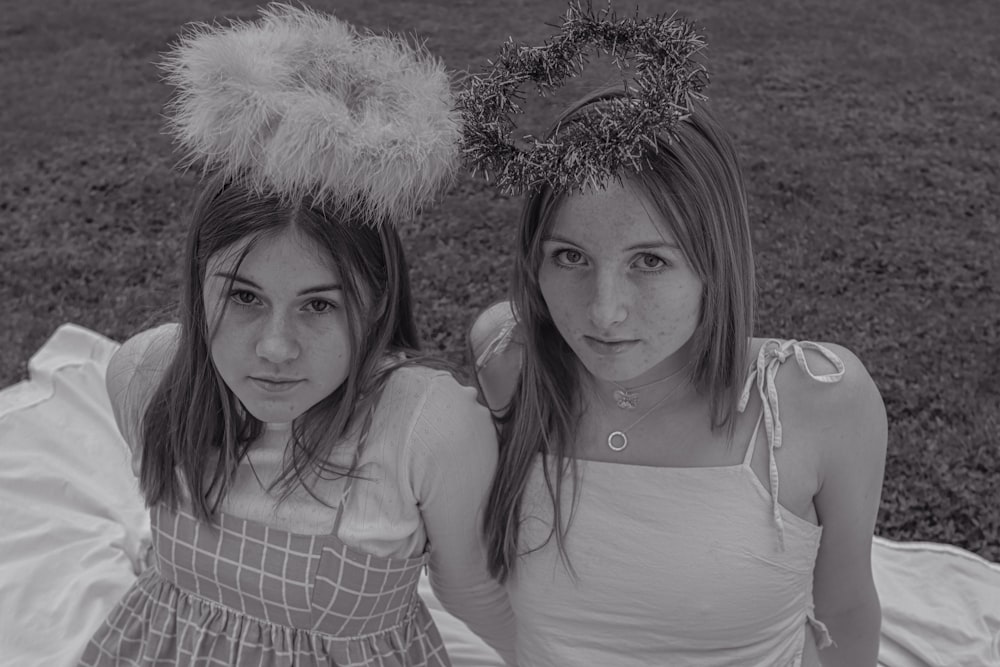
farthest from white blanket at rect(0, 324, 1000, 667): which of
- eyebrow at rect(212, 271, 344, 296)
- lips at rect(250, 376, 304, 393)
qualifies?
eyebrow at rect(212, 271, 344, 296)

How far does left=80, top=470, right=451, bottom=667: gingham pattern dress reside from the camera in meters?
1.90

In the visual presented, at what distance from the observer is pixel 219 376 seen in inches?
78.4

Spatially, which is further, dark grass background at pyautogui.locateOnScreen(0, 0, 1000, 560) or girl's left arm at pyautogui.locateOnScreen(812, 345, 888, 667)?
dark grass background at pyautogui.locateOnScreen(0, 0, 1000, 560)

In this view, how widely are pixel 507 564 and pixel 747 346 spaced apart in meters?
0.66

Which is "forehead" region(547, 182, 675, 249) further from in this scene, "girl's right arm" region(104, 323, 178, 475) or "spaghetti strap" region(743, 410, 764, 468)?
"girl's right arm" region(104, 323, 178, 475)

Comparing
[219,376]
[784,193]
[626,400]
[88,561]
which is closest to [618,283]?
[626,400]

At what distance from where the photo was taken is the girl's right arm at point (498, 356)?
2.19 meters

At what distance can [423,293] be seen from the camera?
4.88m

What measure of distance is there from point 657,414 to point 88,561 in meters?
1.86

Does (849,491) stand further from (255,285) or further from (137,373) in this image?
(137,373)

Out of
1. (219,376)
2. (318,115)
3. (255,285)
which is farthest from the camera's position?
(219,376)

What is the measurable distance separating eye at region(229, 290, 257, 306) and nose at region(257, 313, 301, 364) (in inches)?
2.6

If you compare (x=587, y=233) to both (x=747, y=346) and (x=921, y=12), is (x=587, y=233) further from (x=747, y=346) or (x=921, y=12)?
(x=921, y=12)

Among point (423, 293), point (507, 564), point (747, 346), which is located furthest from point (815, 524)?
point (423, 293)
